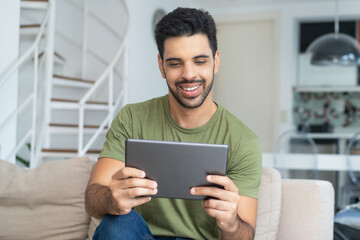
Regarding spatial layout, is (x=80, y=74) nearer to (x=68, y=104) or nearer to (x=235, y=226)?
(x=68, y=104)

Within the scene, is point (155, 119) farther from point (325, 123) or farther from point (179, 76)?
point (325, 123)

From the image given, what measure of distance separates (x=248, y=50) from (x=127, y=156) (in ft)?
18.3

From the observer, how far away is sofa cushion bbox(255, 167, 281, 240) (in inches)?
70.3

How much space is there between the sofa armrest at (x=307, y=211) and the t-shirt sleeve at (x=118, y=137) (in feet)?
2.23

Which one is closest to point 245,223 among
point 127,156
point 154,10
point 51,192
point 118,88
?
point 127,156

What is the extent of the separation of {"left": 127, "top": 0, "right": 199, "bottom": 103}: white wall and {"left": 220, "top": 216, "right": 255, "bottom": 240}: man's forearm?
3332mm

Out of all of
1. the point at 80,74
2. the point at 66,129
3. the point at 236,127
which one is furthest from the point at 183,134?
the point at 80,74

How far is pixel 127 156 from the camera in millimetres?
1262

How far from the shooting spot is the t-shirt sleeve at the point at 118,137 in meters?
1.62

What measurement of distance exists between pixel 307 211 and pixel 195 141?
536 mm

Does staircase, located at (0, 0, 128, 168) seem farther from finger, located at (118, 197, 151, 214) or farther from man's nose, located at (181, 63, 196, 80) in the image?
finger, located at (118, 197, 151, 214)

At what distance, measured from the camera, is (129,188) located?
1.27 m

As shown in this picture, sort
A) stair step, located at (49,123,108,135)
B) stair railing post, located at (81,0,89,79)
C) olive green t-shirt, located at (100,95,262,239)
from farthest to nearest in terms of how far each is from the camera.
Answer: stair railing post, located at (81,0,89,79)
stair step, located at (49,123,108,135)
olive green t-shirt, located at (100,95,262,239)

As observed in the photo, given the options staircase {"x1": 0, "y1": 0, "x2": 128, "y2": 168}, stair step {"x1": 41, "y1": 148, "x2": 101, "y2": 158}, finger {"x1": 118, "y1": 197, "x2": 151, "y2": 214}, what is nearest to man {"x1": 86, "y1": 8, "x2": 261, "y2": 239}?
finger {"x1": 118, "y1": 197, "x2": 151, "y2": 214}
